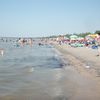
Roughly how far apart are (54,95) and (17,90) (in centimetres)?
203

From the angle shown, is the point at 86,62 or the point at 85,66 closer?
the point at 85,66

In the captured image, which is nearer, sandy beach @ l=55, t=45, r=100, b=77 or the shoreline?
the shoreline

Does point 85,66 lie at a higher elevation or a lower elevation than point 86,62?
higher

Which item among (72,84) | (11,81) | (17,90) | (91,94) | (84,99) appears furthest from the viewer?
(11,81)

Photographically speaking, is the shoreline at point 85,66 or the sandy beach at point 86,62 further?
the sandy beach at point 86,62

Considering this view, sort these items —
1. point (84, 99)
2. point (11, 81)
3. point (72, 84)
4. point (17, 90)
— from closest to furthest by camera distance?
point (84, 99) < point (17, 90) < point (72, 84) < point (11, 81)

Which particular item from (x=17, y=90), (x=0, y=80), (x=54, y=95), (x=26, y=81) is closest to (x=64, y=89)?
(x=54, y=95)

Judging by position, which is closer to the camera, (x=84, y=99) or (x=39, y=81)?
(x=84, y=99)

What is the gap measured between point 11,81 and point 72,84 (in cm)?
340

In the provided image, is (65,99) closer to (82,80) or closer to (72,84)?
(72,84)

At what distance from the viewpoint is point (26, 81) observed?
600 inches

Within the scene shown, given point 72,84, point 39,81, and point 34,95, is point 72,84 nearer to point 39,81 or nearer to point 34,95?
point 39,81

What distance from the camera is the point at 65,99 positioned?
1069 cm

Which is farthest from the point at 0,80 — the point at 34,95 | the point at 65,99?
the point at 65,99
